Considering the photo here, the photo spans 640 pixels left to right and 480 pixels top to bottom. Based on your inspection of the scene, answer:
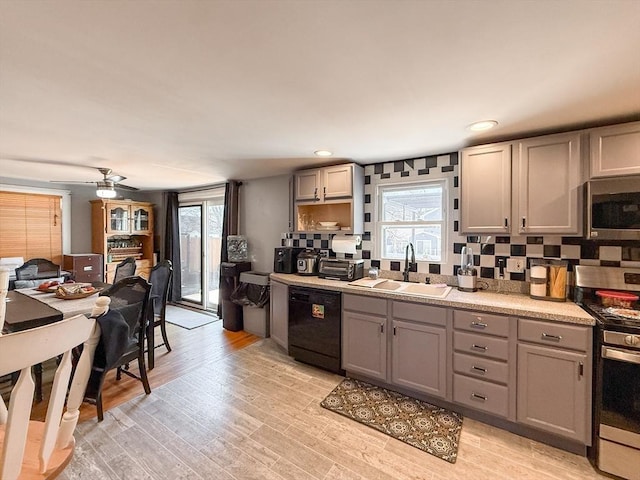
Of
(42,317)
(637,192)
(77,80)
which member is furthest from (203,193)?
(637,192)

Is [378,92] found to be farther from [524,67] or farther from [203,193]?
[203,193]

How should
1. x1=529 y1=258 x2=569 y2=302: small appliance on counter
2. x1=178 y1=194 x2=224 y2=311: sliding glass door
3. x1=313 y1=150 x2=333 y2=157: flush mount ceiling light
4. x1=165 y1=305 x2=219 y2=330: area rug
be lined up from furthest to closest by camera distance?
1. x1=178 y1=194 x2=224 y2=311: sliding glass door
2. x1=165 y1=305 x2=219 y2=330: area rug
3. x1=313 y1=150 x2=333 y2=157: flush mount ceiling light
4. x1=529 y1=258 x2=569 y2=302: small appliance on counter

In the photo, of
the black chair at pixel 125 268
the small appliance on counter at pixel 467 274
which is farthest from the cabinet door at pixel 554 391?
the black chair at pixel 125 268

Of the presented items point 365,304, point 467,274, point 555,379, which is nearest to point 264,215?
point 365,304

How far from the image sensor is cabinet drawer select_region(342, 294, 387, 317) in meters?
2.56

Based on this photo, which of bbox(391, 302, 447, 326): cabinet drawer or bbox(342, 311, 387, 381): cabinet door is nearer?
bbox(391, 302, 447, 326): cabinet drawer

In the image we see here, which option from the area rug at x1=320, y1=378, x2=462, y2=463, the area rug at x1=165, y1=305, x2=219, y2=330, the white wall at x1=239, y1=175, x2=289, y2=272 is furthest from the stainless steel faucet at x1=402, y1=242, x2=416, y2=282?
the area rug at x1=165, y1=305, x2=219, y2=330

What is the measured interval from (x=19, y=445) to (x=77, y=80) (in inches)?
64.8

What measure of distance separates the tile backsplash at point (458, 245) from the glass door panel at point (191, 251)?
8.72ft

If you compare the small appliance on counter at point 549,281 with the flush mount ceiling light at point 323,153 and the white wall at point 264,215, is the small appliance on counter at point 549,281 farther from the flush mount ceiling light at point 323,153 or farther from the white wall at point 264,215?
the white wall at point 264,215

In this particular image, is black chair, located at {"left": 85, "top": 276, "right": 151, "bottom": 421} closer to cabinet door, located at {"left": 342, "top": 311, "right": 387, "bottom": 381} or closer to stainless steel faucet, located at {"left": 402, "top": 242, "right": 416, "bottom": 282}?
cabinet door, located at {"left": 342, "top": 311, "right": 387, "bottom": 381}

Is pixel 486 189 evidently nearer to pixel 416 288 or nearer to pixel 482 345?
pixel 416 288

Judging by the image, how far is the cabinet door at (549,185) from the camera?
82.1 inches

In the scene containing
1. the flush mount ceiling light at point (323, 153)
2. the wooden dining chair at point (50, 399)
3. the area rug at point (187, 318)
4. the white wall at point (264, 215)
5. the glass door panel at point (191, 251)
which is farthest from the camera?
the glass door panel at point (191, 251)
